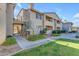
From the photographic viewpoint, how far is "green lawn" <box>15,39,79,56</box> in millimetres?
2624

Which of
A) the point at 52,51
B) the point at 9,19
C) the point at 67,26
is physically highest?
the point at 9,19

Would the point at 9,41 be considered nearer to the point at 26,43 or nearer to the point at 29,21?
the point at 26,43

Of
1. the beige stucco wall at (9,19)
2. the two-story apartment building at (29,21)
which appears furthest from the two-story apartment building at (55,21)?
the beige stucco wall at (9,19)

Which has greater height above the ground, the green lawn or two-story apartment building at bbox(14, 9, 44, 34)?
two-story apartment building at bbox(14, 9, 44, 34)

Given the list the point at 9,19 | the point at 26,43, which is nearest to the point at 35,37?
the point at 26,43

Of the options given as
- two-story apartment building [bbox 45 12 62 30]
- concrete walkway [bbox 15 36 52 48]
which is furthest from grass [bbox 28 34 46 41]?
two-story apartment building [bbox 45 12 62 30]

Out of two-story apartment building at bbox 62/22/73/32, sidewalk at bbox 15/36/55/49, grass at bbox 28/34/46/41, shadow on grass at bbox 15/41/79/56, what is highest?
two-story apartment building at bbox 62/22/73/32

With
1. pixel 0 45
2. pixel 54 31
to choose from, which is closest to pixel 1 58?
pixel 0 45

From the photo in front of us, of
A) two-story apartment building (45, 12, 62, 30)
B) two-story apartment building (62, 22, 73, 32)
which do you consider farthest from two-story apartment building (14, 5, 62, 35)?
two-story apartment building (62, 22, 73, 32)

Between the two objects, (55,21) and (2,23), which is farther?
(55,21)

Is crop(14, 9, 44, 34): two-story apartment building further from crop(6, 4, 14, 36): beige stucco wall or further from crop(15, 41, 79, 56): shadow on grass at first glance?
crop(15, 41, 79, 56): shadow on grass

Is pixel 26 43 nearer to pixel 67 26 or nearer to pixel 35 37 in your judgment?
pixel 35 37

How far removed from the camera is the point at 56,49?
264 cm

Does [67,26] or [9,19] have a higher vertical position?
[9,19]
